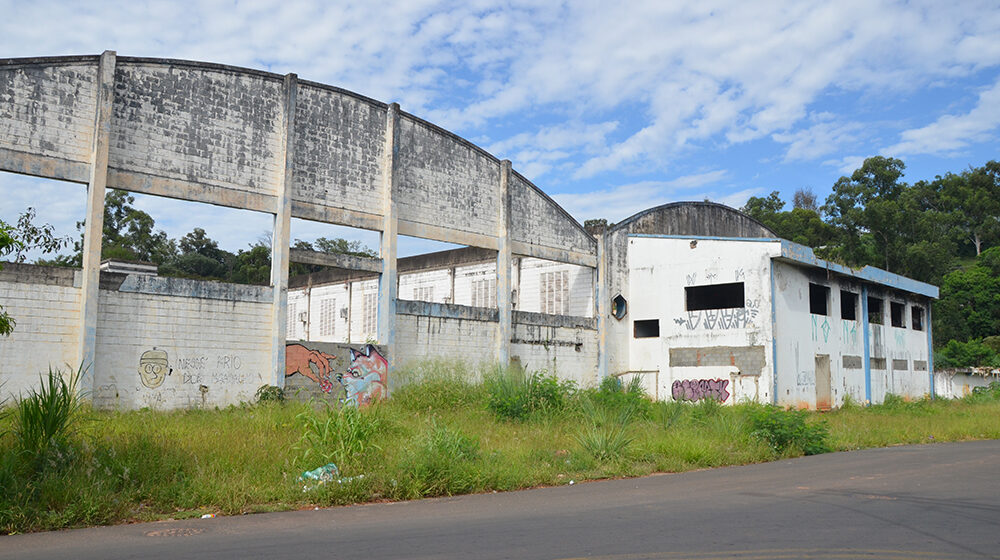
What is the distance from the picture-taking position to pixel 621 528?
21.6 feet

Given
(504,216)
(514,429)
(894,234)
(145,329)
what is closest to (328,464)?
(514,429)

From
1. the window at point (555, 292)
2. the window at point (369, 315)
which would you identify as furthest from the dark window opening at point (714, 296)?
the window at point (369, 315)

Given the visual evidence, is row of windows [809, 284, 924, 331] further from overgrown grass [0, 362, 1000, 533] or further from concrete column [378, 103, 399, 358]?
concrete column [378, 103, 399, 358]

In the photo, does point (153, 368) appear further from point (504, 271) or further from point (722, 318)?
point (722, 318)

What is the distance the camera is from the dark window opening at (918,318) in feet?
108

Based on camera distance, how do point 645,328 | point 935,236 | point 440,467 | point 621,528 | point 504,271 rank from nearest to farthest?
1. point 621,528
2. point 440,467
3. point 504,271
4. point 645,328
5. point 935,236

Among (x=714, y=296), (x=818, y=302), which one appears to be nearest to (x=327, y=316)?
(x=714, y=296)

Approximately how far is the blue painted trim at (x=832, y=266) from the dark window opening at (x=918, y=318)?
2.69ft

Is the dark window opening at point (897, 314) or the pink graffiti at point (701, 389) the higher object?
the dark window opening at point (897, 314)

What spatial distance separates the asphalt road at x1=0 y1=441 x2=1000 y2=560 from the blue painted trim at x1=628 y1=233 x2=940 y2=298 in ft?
46.6

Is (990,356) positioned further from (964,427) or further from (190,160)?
(190,160)

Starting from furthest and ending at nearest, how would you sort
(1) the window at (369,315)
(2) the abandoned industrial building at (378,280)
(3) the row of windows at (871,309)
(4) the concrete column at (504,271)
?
1. (1) the window at (369,315)
2. (3) the row of windows at (871,309)
3. (4) the concrete column at (504,271)
4. (2) the abandoned industrial building at (378,280)

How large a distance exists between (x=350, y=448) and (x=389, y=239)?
1110 cm

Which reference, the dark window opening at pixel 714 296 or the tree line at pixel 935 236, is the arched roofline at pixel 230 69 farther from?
the tree line at pixel 935 236
